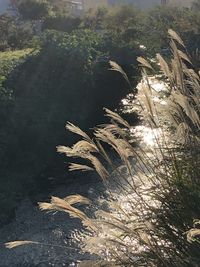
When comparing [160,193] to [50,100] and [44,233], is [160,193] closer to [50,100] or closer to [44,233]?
[44,233]

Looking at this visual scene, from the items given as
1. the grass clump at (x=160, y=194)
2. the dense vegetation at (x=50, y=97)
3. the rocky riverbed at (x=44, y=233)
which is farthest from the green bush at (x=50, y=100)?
the grass clump at (x=160, y=194)

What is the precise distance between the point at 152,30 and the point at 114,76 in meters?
6.93

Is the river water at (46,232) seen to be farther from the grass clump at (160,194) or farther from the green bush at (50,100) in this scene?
the grass clump at (160,194)

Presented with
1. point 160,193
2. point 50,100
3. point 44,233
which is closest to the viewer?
point 160,193

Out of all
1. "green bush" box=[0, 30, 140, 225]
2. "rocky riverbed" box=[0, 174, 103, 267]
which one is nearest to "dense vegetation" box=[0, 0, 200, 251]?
"green bush" box=[0, 30, 140, 225]

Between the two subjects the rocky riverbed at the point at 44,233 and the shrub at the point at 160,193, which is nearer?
the shrub at the point at 160,193

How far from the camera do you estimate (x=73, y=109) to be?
705cm

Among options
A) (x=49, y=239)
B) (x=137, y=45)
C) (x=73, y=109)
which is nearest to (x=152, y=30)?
(x=137, y=45)

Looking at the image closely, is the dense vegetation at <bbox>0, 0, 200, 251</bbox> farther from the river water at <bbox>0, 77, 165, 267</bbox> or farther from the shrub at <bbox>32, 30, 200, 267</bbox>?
the shrub at <bbox>32, 30, 200, 267</bbox>

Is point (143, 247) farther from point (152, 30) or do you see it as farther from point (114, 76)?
point (152, 30)

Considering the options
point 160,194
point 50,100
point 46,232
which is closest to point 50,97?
point 50,100

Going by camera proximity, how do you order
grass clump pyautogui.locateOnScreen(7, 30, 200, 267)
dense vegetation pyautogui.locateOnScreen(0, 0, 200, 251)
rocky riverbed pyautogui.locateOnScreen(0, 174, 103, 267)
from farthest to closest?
1. dense vegetation pyautogui.locateOnScreen(0, 0, 200, 251)
2. rocky riverbed pyautogui.locateOnScreen(0, 174, 103, 267)
3. grass clump pyautogui.locateOnScreen(7, 30, 200, 267)

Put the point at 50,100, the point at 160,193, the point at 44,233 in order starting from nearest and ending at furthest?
1. the point at 160,193
2. the point at 44,233
3. the point at 50,100

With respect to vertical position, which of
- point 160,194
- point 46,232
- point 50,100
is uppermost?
point 160,194
